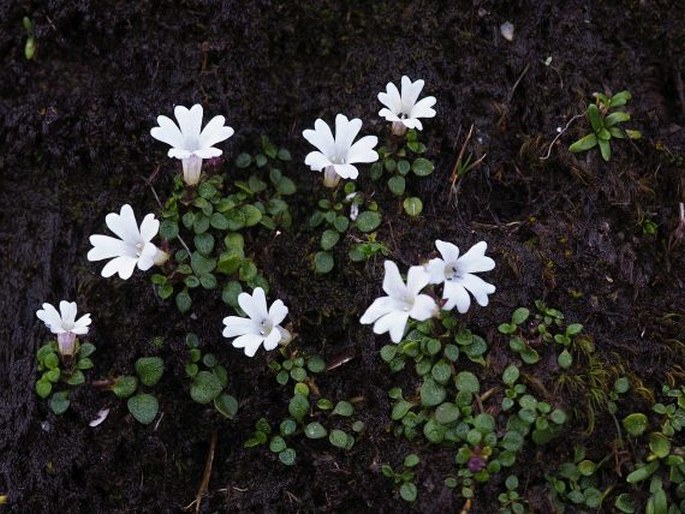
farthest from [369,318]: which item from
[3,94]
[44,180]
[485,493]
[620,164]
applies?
[3,94]

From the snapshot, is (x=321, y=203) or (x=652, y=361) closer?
(x=652, y=361)

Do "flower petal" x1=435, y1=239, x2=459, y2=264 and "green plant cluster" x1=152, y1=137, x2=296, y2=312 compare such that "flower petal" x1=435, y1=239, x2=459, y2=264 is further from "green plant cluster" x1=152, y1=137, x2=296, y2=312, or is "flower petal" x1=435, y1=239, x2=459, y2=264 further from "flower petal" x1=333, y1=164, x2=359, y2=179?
"green plant cluster" x1=152, y1=137, x2=296, y2=312

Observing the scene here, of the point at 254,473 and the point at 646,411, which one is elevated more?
the point at 646,411

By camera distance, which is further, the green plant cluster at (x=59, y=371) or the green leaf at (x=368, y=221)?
the green leaf at (x=368, y=221)

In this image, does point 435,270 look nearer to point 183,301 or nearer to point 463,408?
point 463,408

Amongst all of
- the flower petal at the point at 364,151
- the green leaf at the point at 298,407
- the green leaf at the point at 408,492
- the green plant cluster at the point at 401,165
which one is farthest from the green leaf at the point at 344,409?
the flower petal at the point at 364,151

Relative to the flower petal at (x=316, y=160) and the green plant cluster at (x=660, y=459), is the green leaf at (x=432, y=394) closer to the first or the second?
the green plant cluster at (x=660, y=459)

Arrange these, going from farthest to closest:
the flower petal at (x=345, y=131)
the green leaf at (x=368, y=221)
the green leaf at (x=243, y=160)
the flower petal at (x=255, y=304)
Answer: the green leaf at (x=243, y=160) < the green leaf at (x=368, y=221) < the flower petal at (x=345, y=131) < the flower petal at (x=255, y=304)

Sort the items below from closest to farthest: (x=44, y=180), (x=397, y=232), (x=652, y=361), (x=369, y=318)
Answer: (x=369, y=318) < (x=652, y=361) < (x=397, y=232) < (x=44, y=180)

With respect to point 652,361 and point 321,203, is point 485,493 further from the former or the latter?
point 321,203
